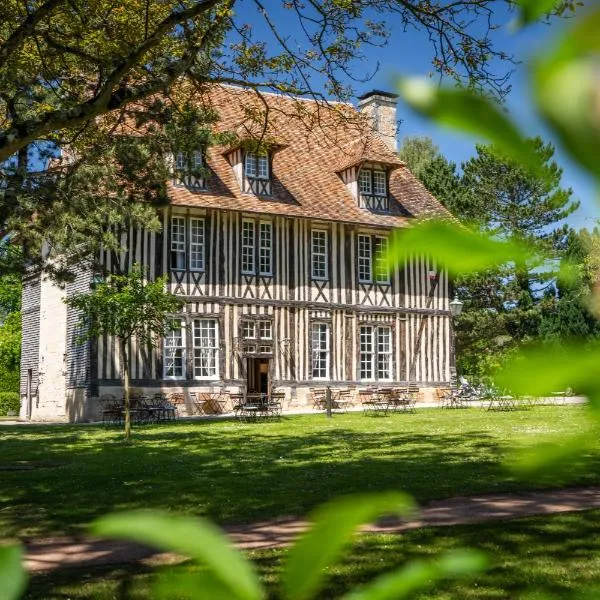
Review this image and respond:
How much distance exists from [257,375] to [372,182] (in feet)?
25.5

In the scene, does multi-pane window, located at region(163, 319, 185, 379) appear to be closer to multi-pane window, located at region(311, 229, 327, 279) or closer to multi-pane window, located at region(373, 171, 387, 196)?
multi-pane window, located at region(311, 229, 327, 279)

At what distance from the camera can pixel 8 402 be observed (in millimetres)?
38000

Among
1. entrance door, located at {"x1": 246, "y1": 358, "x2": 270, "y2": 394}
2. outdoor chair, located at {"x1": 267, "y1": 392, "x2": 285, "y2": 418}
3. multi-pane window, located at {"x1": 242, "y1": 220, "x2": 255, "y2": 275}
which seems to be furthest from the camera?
entrance door, located at {"x1": 246, "y1": 358, "x2": 270, "y2": 394}

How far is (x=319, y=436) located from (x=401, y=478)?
7.81m

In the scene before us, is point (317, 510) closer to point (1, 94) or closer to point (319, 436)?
point (1, 94)

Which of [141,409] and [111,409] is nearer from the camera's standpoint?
[141,409]

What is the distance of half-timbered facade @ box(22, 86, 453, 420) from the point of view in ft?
89.2

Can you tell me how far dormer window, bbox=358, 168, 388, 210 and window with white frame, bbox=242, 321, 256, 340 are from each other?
5770 millimetres

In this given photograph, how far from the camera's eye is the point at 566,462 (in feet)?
1.31

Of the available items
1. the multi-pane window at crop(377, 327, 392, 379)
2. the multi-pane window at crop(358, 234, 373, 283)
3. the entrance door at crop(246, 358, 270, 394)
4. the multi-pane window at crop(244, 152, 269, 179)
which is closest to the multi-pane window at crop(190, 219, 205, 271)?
the multi-pane window at crop(244, 152, 269, 179)

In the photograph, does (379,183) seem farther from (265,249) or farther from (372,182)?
(265,249)

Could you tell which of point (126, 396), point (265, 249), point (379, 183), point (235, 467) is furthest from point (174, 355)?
point (235, 467)

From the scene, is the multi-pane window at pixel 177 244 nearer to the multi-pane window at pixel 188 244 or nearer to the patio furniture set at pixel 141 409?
the multi-pane window at pixel 188 244

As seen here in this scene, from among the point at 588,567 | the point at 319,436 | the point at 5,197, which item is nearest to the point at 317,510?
the point at 588,567
